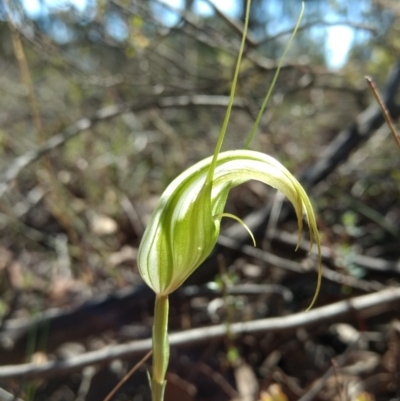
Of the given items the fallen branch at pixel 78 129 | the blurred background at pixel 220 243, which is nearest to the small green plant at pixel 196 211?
the blurred background at pixel 220 243

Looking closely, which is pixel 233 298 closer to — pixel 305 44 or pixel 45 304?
pixel 45 304

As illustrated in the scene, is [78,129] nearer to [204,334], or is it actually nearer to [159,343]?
[204,334]

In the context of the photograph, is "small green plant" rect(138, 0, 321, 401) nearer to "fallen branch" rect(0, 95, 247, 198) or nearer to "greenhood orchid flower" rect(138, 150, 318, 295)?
"greenhood orchid flower" rect(138, 150, 318, 295)

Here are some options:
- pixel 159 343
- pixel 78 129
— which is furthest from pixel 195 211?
pixel 78 129

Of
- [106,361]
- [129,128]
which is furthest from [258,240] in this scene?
[129,128]

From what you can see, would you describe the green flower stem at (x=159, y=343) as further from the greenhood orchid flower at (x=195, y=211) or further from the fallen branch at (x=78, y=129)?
the fallen branch at (x=78, y=129)

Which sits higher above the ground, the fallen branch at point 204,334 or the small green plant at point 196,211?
the fallen branch at point 204,334

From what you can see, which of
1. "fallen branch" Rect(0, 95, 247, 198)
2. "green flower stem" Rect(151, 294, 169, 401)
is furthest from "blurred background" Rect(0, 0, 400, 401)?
"green flower stem" Rect(151, 294, 169, 401)
